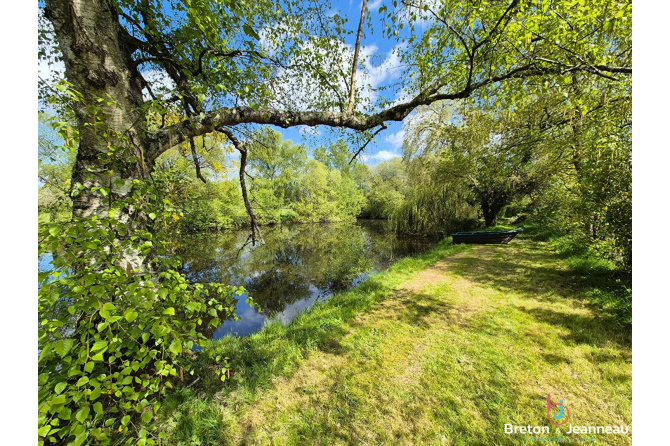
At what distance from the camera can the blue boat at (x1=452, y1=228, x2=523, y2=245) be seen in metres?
9.55

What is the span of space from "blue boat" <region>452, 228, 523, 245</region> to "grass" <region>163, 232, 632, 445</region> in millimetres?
5342

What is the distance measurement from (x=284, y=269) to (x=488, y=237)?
939 centimetres

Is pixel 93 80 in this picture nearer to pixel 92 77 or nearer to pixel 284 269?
pixel 92 77

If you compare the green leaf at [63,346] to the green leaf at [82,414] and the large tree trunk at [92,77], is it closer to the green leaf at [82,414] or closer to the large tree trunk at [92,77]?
the green leaf at [82,414]

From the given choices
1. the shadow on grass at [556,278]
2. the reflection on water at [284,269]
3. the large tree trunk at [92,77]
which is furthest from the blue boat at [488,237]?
the large tree trunk at [92,77]

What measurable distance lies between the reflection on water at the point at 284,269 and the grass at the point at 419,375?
212 centimetres

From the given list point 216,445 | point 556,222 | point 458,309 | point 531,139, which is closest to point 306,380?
point 216,445

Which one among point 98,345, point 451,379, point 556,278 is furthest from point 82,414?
point 556,278

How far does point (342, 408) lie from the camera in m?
2.30

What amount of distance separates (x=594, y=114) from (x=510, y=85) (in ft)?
9.66

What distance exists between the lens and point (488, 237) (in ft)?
32.0

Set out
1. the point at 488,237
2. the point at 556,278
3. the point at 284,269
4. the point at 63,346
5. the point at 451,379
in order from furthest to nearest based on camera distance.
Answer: the point at 284,269, the point at 488,237, the point at 556,278, the point at 451,379, the point at 63,346

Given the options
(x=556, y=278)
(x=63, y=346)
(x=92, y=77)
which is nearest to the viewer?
(x=63, y=346)

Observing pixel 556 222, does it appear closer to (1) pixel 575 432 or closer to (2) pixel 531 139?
(2) pixel 531 139
